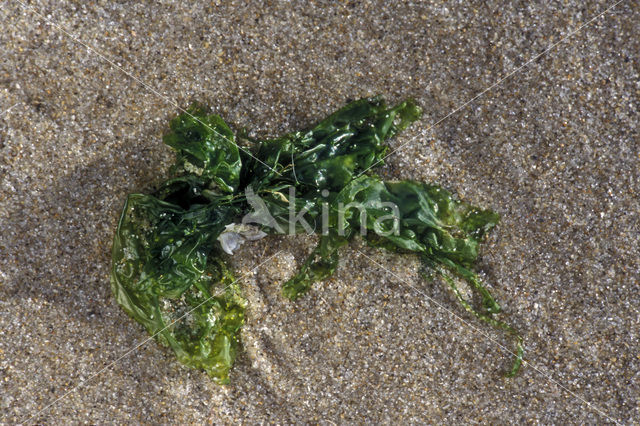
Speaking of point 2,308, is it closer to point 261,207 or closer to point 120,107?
point 120,107

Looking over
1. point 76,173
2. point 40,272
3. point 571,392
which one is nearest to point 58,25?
point 76,173

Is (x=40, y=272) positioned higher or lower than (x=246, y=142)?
lower

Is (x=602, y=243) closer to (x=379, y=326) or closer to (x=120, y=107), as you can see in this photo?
(x=379, y=326)

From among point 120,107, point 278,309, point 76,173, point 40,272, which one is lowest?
point 40,272

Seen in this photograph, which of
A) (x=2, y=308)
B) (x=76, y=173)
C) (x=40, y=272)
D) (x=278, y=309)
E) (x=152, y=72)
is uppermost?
(x=152, y=72)

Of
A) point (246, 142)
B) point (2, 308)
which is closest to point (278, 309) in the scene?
point (246, 142)

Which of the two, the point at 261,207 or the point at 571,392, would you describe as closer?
the point at 261,207
